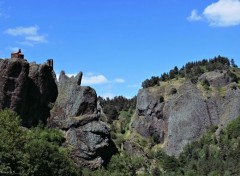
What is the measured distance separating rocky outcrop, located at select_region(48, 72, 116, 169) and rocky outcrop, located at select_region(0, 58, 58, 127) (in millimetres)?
3645

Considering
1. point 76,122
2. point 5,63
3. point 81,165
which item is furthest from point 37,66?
point 81,165

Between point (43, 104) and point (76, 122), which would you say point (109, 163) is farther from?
point (43, 104)

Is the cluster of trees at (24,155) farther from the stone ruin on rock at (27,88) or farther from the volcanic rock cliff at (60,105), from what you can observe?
the stone ruin on rock at (27,88)

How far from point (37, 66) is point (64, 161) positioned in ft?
133

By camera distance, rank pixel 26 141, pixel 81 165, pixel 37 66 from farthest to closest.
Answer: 1. pixel 37 66
2. pixel 81 165
3. pixel 26 141

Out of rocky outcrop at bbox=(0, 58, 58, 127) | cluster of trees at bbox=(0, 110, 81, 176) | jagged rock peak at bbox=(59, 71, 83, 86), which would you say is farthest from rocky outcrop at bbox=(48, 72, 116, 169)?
cluster of trees at bbox=(0, 110, 81, 176)

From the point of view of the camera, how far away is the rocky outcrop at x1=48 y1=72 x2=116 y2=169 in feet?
477

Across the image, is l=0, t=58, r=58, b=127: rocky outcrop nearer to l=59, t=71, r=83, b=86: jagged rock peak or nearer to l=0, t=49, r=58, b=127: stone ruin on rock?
l=0, t=49, r=58, b=127: stone ruin on rock

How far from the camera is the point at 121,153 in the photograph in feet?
Answer: 519

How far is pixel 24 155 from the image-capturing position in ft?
372

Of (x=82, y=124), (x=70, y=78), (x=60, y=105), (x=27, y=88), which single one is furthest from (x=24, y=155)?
(x=70, y=78)

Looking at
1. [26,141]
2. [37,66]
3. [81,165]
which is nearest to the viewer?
[26,141]

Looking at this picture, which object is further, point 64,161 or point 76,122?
point 76,122

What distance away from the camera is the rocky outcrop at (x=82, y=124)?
477 feet
